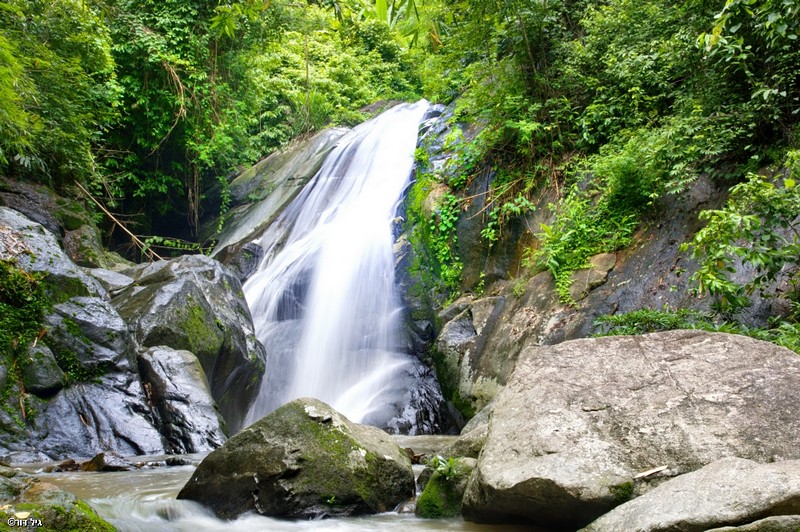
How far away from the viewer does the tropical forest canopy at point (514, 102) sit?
19.0 ft

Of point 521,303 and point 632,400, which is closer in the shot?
point 632,400

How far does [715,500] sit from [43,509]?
132 inches

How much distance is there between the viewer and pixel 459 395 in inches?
336

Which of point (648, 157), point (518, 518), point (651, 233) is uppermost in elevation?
point (648, 157)

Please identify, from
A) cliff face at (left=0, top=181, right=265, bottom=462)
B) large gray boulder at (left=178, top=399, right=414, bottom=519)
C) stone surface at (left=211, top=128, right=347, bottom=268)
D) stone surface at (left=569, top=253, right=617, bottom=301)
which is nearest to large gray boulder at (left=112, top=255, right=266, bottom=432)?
cliff face at (left=0, top=181, right=265, bottom=462)

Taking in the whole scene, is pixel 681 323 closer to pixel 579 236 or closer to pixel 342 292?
pixel 579 236

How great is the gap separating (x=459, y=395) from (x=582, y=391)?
4.28 meters

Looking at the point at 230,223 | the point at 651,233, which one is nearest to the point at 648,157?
the point at 651,233

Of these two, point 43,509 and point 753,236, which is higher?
point 753,236

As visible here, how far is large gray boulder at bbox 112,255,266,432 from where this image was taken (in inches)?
338

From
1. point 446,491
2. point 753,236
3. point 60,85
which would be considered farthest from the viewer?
point 60,85

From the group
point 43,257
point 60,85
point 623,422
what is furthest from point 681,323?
point 60,85

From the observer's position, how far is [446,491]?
4.56 m

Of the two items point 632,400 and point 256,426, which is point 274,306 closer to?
point 256,426
